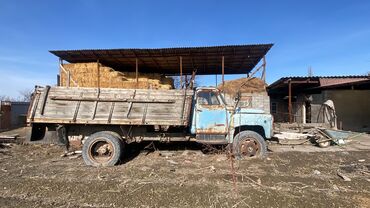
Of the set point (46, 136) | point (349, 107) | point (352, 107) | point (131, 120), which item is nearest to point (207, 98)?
point (131, 120)

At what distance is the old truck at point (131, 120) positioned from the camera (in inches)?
260

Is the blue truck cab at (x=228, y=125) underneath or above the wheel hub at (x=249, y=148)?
above

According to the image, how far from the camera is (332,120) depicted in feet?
48.3

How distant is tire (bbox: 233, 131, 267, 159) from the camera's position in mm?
7023

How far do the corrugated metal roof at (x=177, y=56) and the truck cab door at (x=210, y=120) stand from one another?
19.3 feet

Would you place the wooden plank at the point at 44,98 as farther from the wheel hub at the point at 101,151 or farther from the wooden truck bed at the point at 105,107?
the wheel hub at the point at 101,151

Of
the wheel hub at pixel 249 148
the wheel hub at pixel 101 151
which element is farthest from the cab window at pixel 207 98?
the wheel hub at pixel 101 151

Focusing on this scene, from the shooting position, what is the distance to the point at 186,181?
16.9 ft

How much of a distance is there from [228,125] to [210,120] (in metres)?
0.57

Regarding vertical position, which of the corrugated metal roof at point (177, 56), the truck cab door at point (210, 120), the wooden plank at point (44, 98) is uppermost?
the corrugated metal roof at point (177, 56)

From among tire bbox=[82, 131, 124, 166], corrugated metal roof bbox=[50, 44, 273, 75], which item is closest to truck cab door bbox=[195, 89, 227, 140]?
tire bbox=[82, 131, 124, 166]

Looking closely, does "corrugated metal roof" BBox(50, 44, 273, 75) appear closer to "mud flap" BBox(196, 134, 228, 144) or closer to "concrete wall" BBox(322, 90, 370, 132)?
"concrete wall" BBox(322, 90, 370, 132)

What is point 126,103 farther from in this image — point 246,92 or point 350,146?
point 246,92

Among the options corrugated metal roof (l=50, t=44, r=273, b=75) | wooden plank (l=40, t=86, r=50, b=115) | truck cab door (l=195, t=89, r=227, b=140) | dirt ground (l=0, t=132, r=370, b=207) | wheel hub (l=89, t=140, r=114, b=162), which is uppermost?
corrugated metal roof (l=50, t=44, r=273, b=75)
